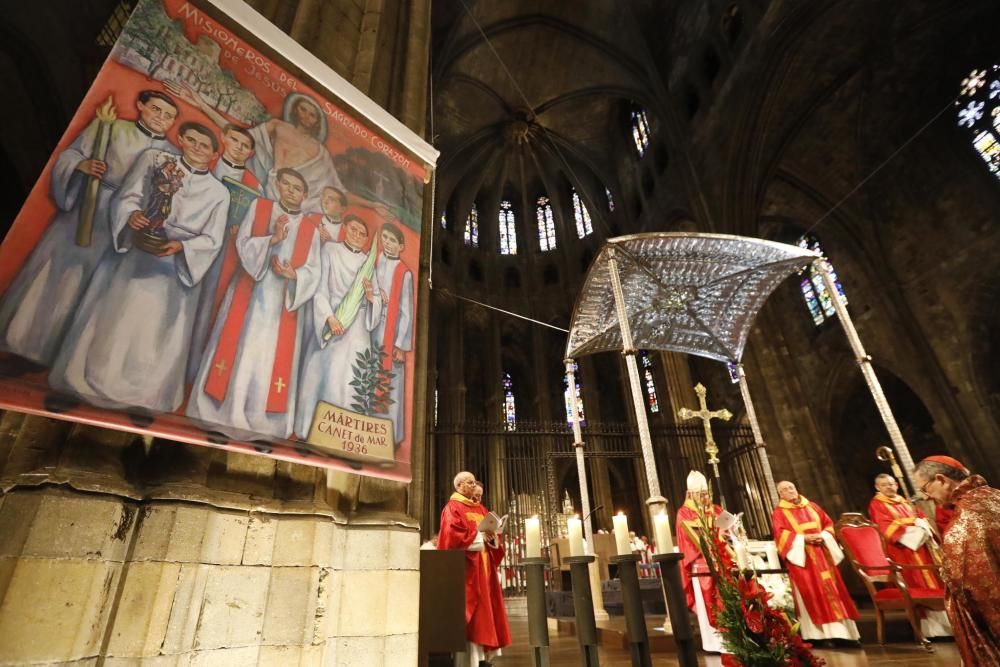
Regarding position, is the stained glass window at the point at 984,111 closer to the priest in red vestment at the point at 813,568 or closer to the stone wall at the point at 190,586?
the priest in red vestment at the point at 813,568

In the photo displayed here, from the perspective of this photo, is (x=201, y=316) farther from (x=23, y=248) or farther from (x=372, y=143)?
(x=372, y=143)

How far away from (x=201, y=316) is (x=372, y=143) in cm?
180

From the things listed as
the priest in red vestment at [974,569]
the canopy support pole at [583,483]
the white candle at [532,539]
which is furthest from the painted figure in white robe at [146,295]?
the priest in red vestment at [974,569]

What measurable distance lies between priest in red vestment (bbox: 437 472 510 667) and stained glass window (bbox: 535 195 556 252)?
16251 millimetres

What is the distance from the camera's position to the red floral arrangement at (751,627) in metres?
2.01

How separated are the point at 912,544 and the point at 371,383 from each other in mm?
5213

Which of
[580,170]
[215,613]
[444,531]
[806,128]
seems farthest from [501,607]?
[580,170]

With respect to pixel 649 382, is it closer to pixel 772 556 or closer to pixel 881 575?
pixel 772 556

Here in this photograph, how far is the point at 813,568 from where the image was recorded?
435 centimetres

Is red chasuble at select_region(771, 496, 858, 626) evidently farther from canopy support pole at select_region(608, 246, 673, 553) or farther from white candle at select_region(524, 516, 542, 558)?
white candle at select_region(524, 516, 542, 558)

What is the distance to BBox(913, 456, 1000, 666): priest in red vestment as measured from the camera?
2.03 metres

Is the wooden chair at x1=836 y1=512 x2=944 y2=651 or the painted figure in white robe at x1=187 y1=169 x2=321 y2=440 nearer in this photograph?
the painted figure in white robe at x1=187 y1=169 x2=321 y2=440

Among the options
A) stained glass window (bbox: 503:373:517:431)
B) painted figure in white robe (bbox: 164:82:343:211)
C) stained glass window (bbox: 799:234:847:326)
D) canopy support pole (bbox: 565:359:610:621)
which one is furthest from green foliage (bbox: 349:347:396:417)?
stained glass window (bbox: 503:373:517:431)

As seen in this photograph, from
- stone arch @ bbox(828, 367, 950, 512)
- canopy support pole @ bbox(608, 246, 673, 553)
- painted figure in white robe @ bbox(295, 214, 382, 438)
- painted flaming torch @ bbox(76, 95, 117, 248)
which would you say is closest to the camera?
painted flaming torch @ bbox(76, 95, 117, 248)
